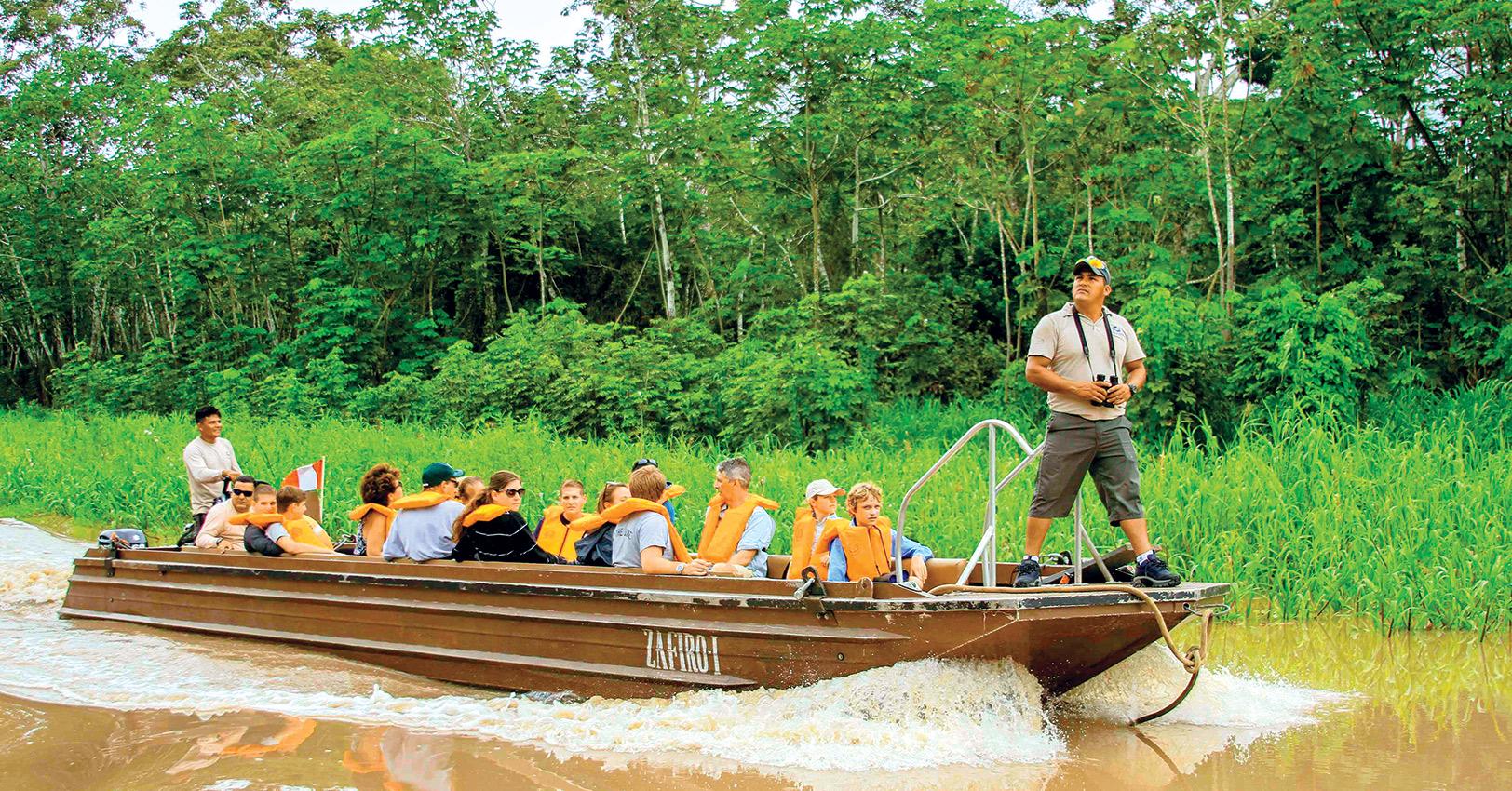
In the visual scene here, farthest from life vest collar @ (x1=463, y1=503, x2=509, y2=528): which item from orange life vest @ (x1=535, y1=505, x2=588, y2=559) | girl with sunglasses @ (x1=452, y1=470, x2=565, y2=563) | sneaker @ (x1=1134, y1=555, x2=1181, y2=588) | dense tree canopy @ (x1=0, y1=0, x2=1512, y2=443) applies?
dense tree canopy @ (x1=0, y1=0, x2=1512, y2=443)

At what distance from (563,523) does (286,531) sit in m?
1.89

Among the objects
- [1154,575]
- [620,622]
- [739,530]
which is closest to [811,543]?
[739,530]

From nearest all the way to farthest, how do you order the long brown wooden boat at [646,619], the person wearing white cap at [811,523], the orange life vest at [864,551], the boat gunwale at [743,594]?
the boat gunwale at [743,594] < the long brown wooden boat at [646,619] < the orange life vest at [864,551] < the person wearing white cap at [811,523]

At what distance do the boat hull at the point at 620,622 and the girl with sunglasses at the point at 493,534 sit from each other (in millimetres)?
167

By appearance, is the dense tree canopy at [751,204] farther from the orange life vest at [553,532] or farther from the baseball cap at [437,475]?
the baseball cap at [437,475]

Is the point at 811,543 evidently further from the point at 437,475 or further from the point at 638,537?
the point at 437,475

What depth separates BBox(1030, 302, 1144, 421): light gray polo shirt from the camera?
6051 mm

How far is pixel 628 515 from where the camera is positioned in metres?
7.06

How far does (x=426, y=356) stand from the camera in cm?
2091

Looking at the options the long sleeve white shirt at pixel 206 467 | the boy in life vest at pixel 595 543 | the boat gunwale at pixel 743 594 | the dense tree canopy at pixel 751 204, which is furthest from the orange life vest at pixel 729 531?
the dense tree canopy at pixel 751 204

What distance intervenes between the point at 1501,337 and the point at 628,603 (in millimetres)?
9185

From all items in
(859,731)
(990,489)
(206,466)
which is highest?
(990,489)

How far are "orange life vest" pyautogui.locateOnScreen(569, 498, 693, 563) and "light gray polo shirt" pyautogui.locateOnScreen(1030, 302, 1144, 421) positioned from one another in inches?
86.5

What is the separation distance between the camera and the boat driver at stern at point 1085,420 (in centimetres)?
604
